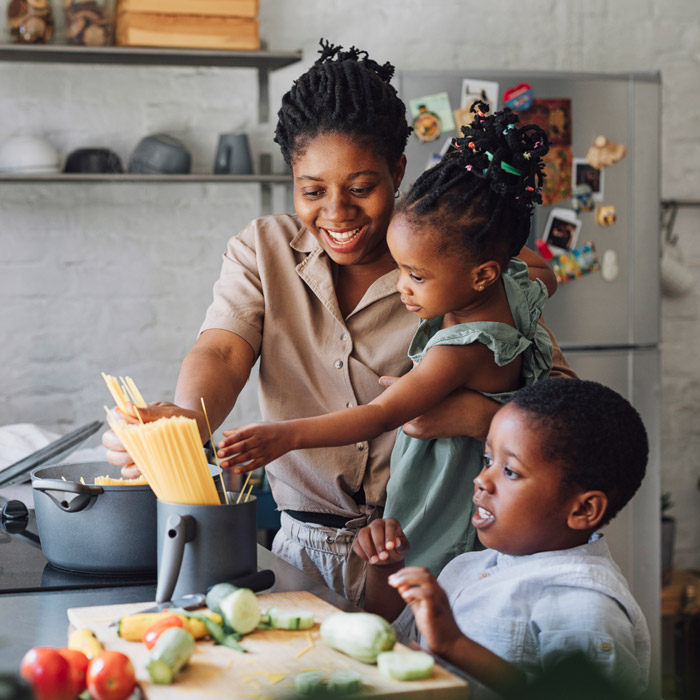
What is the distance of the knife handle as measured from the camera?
97cm

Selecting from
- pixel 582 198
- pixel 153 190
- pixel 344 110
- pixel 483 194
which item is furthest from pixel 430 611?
pixel 153 190

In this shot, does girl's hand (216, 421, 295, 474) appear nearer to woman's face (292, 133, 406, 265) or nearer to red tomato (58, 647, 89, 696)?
red tomato (58, 647, 89, 696)

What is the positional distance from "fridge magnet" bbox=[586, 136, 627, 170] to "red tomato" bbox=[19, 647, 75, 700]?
2666 mm

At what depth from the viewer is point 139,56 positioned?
10.2ft

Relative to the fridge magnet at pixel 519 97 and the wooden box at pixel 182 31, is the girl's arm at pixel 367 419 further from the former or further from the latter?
the wooden box at pixel 182 31

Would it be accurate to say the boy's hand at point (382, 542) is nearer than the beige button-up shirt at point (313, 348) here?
Yes

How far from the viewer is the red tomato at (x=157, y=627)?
2.68ft

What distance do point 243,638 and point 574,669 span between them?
0.44 m

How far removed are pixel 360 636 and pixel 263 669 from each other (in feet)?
0.28

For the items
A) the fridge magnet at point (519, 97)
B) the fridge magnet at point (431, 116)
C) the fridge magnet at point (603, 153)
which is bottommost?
the fridge magnet at point (603, 153)

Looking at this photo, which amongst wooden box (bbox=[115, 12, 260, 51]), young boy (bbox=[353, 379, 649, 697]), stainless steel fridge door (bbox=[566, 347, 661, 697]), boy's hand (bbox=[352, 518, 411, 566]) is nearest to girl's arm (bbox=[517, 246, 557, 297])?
young boy (bbox=[353, 379, 649, 697])

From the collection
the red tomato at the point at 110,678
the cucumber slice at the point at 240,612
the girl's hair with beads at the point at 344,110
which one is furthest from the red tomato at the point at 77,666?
the girl's hair with beads at the point at 344,110

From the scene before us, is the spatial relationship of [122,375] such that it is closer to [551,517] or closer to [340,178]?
[340,178]

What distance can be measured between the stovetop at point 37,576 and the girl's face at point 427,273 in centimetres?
52
